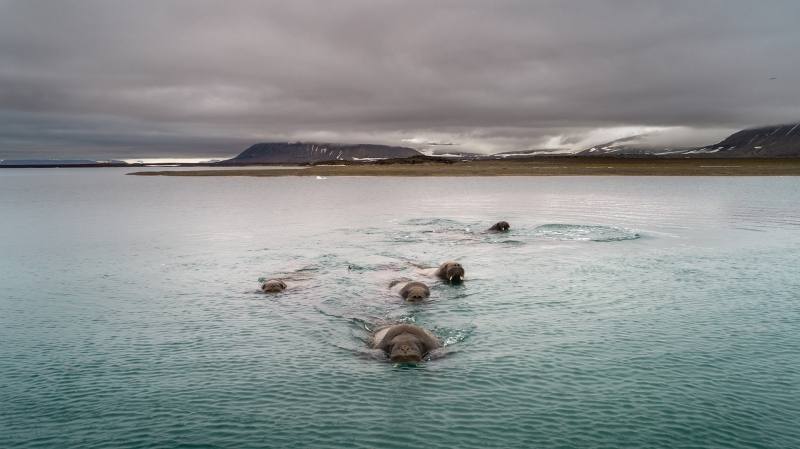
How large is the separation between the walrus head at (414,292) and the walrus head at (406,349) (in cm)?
742

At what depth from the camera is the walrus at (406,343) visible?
19547mm

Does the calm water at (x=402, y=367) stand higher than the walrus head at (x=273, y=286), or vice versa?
the walrus head at (x=273, y=286)

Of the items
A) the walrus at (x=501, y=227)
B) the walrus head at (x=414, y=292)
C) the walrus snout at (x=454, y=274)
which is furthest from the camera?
the walrus at (x=501, y=227)

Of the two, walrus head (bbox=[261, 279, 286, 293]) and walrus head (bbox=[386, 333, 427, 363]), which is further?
walrus head (bbox=[261, 279, 286, 293])

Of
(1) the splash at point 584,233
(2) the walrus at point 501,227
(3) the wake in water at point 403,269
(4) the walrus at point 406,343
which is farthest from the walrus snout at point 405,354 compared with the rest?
(2) the walrus at point 501,227

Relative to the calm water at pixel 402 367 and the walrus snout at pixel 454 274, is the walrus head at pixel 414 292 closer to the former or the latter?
the calm water at pixel 402 367

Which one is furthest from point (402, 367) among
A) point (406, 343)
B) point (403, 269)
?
point (403, 269)

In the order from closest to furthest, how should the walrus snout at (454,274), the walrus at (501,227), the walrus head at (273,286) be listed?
1. the walrus head at (273,286)
2. the walrus snout at (454,274)
3. the walrus at (501,227)

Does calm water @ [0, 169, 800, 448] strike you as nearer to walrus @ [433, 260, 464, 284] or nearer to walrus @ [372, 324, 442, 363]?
walrus @ [372, 324, 442, 363]

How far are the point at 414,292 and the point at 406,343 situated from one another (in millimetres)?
8361

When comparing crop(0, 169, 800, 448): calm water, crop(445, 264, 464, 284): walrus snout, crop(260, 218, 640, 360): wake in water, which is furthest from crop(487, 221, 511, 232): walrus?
crop(445, 264, 464, 284): walrus snout

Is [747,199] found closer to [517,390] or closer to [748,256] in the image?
[748,256]

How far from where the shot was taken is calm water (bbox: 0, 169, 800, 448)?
15102 mm

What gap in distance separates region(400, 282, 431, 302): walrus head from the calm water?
0.66 m
